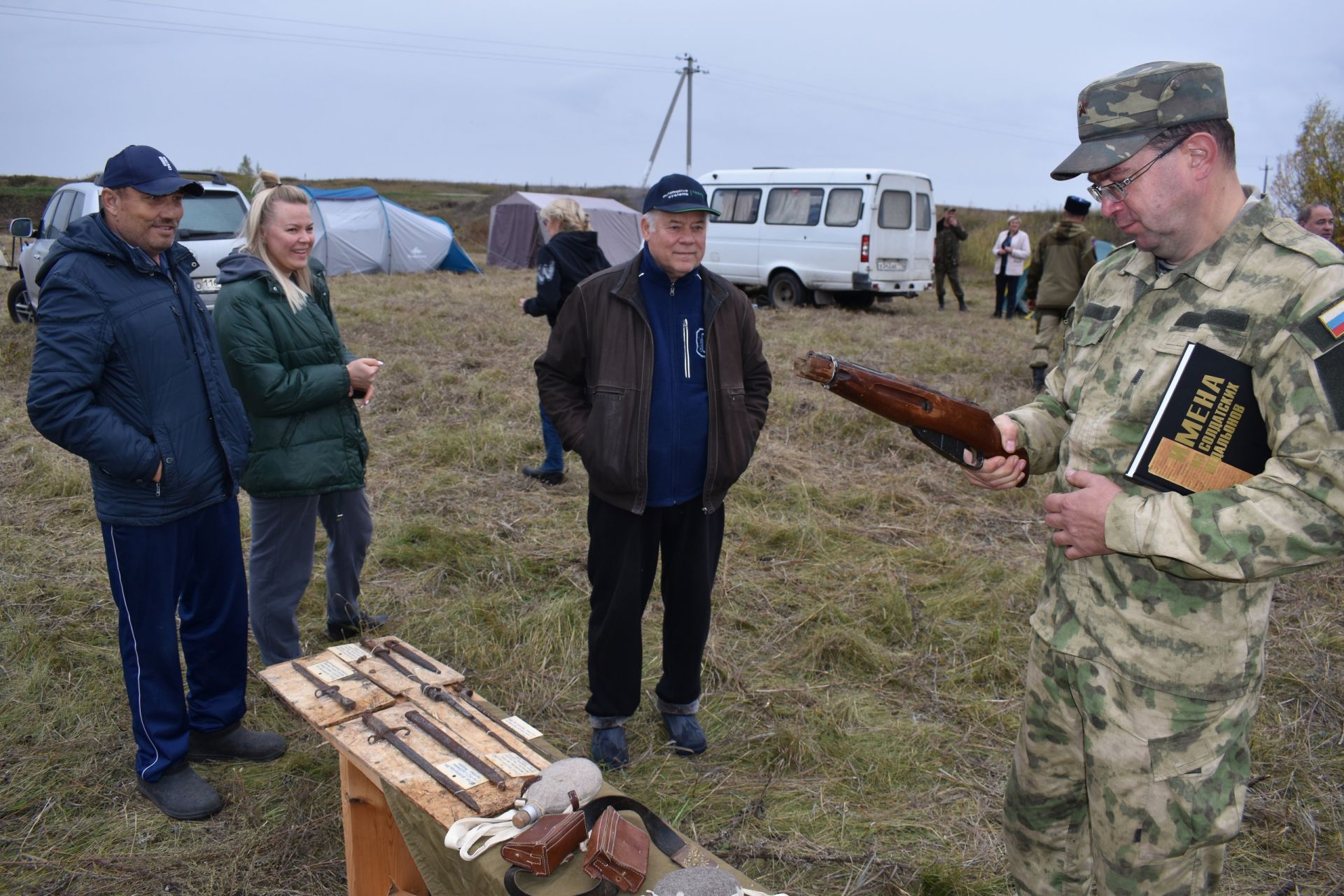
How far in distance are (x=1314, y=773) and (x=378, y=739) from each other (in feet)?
10.2

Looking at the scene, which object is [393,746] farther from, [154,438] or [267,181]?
[267,181]

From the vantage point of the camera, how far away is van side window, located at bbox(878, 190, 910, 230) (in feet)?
46.1

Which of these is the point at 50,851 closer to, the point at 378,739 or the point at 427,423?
the point at 378,739

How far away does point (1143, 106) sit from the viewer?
177cm

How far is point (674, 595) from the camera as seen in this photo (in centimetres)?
318

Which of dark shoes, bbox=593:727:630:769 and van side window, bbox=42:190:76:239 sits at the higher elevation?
van side window, bbox=42:190:76:239

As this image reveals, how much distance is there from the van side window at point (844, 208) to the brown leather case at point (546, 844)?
1319 centimetres

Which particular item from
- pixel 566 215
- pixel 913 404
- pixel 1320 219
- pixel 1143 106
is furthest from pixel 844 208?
pixel 1143 106

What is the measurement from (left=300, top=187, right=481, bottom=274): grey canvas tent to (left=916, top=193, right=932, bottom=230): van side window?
9.54 metres

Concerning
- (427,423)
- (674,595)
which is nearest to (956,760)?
(674,595)

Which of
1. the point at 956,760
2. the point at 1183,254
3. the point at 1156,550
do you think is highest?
the point at 1183,254

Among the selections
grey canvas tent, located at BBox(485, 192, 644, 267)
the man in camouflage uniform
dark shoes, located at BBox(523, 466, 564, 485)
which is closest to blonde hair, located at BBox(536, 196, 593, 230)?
dark shoes, located at BBox(523, 466, 564, 485)

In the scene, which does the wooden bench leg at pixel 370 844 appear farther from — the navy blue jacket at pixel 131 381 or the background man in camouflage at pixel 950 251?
the background man in camouflage at pixel 950 251

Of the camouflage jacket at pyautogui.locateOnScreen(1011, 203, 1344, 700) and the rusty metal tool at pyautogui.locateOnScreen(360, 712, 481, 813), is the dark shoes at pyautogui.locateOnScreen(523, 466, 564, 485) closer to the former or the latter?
the rusty metal tool at pyautogui.locateOnScreen(360, 712, 481, 813)
